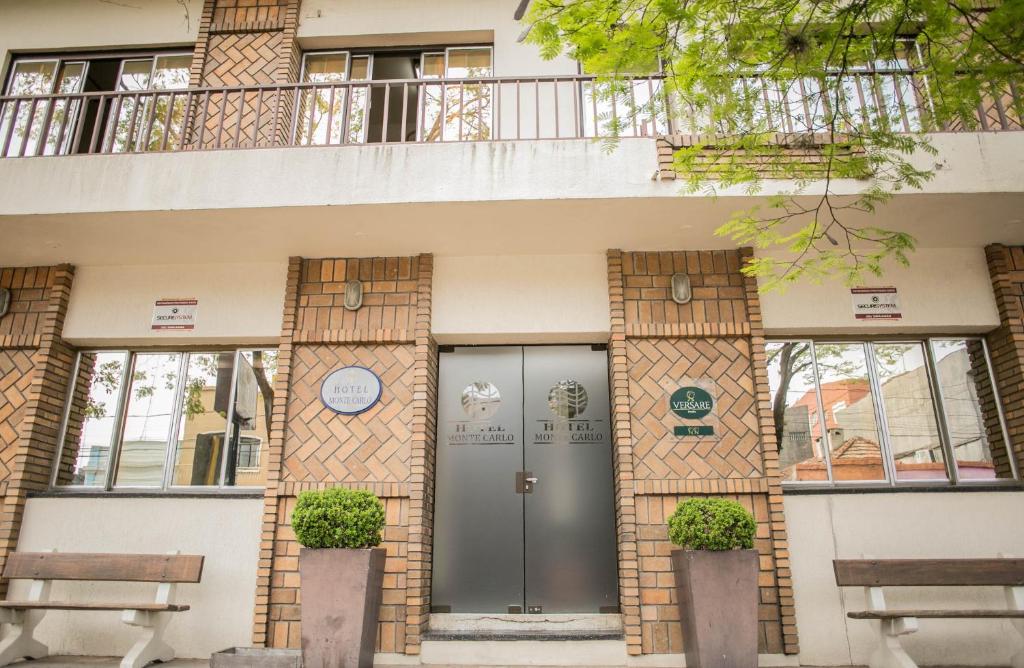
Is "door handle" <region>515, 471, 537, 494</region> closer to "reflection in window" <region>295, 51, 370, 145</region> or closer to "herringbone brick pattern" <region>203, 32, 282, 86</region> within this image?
"reflection in window" <region>295, 51, 370, 145</region>

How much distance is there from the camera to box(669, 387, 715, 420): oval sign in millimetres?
5773

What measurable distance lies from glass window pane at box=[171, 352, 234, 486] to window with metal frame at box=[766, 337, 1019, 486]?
17.7 feet

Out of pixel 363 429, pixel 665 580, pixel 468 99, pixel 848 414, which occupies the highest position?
pixel 468 99

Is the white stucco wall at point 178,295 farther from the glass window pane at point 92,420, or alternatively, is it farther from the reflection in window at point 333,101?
the reflection in window at point 333,101

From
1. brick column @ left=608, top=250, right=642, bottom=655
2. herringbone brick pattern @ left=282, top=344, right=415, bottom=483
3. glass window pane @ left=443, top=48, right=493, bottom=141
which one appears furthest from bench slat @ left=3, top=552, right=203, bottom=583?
glass window pane @ left=443, top=48, right=493, bottom=141

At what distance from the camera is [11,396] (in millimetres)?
6188

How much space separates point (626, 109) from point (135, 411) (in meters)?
5.77

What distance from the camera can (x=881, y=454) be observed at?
A: 5.92m

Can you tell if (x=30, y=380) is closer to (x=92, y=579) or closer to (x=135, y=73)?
(x=92, y=579)

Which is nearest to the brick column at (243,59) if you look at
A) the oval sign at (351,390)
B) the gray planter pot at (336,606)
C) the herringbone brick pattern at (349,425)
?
the herringbone brick pattern at (349,425)

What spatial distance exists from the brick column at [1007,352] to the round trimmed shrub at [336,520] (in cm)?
570

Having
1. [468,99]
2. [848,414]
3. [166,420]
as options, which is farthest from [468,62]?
[848,414]

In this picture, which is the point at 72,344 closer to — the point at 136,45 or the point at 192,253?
the point at 192,253

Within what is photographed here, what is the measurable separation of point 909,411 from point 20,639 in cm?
820
